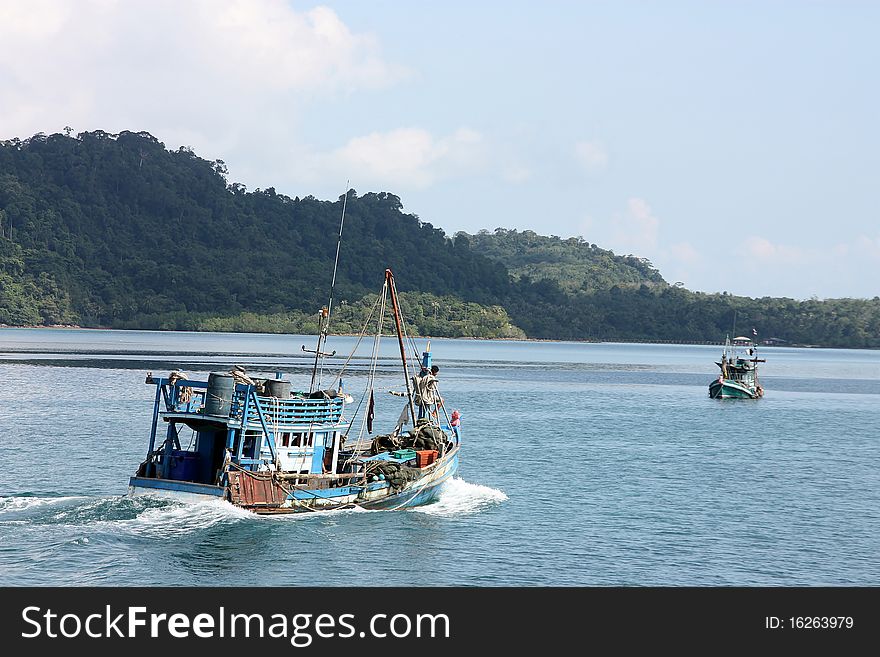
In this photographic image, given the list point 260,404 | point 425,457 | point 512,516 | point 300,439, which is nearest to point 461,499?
point 425,457

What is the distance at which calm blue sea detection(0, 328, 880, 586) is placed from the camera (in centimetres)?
3831

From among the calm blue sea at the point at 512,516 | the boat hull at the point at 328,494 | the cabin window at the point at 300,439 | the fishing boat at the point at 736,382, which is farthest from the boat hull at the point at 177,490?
the fishing boat at the point at 736,382

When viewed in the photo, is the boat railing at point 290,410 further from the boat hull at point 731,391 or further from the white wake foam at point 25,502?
the boat hull at point 731,391

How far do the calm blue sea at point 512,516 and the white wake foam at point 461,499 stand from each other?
0.63 ft

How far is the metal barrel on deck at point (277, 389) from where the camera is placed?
44750 millimetres

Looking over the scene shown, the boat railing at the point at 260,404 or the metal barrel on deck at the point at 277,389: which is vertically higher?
the metal barrel on deck at the point at 277,389

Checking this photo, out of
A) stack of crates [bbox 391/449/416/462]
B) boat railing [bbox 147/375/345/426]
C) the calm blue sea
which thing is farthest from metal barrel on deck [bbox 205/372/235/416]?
stack of crates [bbox 391/449/416/462]

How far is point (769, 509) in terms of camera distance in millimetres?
52688

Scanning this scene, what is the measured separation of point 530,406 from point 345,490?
209 ft

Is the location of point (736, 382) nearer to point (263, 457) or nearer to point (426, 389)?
point (426, 389)

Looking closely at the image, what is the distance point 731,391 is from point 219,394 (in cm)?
9261
